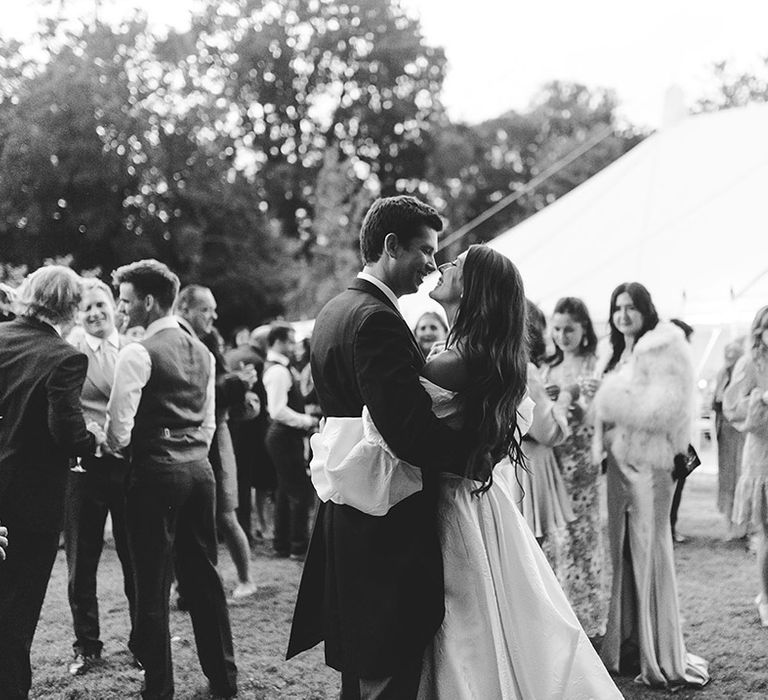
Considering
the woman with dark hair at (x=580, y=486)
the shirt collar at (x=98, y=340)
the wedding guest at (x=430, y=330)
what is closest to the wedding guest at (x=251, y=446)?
the wedding guest at (x=430, y=330)

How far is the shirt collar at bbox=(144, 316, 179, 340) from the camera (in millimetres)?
3818

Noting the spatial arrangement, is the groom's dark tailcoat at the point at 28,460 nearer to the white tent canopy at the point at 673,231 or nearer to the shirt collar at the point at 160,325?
the shirt collar at the point at 160,325

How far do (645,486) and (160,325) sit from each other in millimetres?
2406

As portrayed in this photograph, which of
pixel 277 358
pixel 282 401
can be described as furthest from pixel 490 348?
pixel 277 358

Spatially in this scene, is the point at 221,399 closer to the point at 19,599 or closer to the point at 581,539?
the point at 19,599

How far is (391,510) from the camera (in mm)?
2465

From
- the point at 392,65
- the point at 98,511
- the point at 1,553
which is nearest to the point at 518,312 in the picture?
the point at 1,553

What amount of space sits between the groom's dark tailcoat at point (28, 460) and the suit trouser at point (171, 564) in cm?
36

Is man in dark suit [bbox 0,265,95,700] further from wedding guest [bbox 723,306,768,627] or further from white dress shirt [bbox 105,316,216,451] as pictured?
wedding guest [bbox 723,306,768,627]

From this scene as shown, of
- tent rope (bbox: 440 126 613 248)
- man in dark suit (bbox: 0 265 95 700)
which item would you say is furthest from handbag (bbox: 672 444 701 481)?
tent rope (bbox: 440 126 613 248)

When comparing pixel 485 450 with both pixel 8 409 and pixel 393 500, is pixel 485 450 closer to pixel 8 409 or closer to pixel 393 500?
pixel 393 500

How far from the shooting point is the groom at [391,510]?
7.73ft

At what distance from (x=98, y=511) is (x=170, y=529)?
0.93 meters

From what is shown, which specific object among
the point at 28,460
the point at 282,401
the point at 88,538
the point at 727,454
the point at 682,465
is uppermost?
the point at 282,401
